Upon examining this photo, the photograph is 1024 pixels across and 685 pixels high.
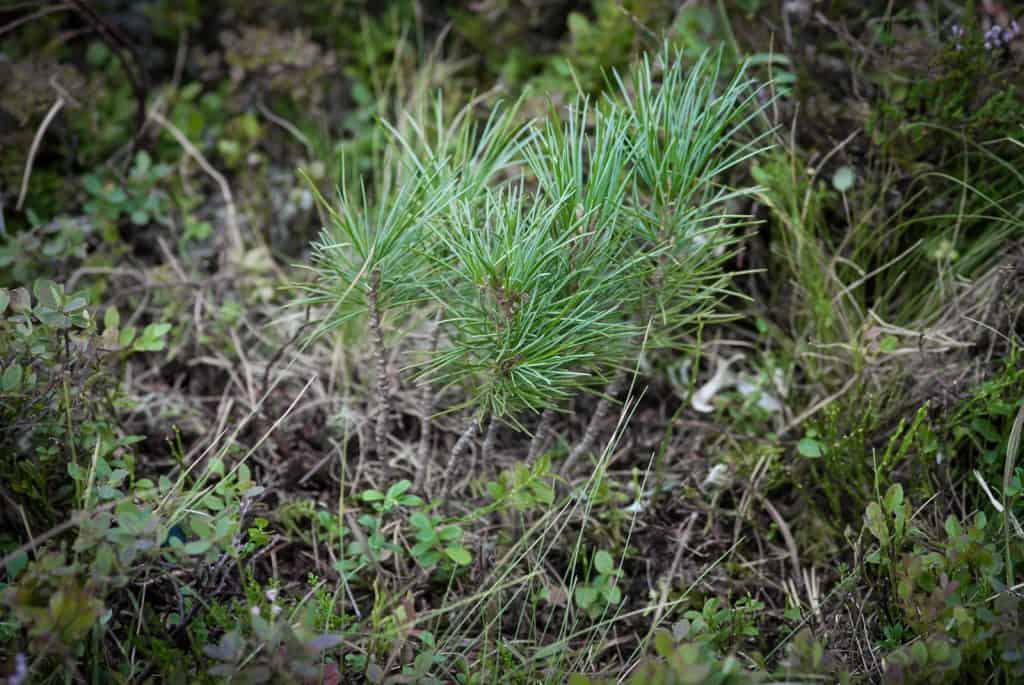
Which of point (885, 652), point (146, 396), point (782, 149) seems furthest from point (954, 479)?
point (146, 396)

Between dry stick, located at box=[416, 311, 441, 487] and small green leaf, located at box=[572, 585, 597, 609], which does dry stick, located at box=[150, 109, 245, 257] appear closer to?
dry stick, located at box=[416, 311, 441, 487]

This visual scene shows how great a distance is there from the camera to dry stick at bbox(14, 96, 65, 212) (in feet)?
7.39

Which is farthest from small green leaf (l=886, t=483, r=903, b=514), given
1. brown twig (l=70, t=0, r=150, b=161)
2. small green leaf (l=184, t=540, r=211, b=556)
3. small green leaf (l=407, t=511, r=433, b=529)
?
brown twig (l=70, t=0, r=150, b=161)

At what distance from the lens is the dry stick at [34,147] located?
225cm

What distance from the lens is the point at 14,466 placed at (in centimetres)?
165

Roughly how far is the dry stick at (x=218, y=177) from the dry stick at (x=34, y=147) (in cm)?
26

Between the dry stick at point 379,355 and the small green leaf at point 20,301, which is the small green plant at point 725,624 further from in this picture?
the small green leaf at point 20,301

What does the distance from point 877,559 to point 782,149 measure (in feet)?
3.51

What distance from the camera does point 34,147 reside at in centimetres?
226

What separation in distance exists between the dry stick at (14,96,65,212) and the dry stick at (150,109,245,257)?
Answer: 262mm

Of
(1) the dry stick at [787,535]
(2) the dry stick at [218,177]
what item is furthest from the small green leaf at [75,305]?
(1) the dry stick at [787,535]

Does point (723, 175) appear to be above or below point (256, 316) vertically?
above

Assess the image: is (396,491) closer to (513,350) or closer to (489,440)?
(489,440)

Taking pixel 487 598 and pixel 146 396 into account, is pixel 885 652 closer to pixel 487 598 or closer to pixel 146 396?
pixel 487 598
